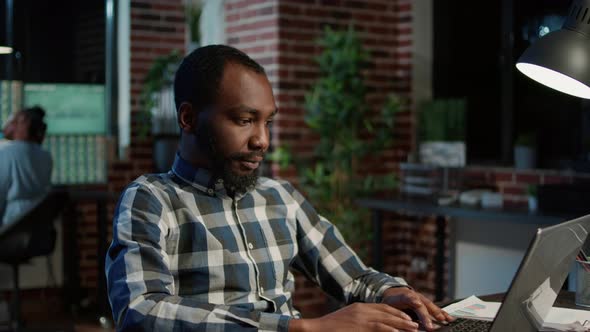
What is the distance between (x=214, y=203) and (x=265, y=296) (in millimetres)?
224

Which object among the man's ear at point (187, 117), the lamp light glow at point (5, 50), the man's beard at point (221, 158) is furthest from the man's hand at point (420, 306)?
the lamp light glow at point (5, 50)

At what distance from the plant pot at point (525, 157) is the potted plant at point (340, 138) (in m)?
0.71

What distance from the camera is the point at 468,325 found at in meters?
1.55

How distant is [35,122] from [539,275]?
12.6 feet

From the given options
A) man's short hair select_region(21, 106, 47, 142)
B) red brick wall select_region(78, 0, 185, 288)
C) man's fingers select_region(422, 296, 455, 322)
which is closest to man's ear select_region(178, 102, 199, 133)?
man's fingers select_region(422, 296, 455, 322)

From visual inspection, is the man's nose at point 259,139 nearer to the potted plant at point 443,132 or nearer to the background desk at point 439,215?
the background desk at point 439,215

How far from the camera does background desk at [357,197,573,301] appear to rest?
3.42 m

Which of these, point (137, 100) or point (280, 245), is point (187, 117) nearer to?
point (280, 245)

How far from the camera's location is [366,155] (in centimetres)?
467

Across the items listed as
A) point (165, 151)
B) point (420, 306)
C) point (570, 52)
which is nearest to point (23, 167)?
point (165, 151)

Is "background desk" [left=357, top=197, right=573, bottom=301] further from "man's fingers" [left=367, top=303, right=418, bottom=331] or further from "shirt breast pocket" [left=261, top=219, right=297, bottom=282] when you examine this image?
"man's fingers" [left=367, top=303, right=418, bottom=331]

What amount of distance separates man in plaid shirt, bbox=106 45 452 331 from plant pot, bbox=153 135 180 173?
10.7 feet

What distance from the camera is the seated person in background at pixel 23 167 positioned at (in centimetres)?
448

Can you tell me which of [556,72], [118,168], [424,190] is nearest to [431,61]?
[424,190]
